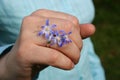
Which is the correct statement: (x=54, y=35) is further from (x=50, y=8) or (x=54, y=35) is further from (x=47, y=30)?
(x=50, y=8)

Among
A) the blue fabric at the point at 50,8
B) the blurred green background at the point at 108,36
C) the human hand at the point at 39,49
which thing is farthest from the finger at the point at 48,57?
the blurred green background at the point at 108,36

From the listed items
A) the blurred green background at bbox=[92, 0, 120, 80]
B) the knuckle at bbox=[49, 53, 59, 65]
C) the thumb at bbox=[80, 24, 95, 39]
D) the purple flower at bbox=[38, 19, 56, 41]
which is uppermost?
the purple flower at bbox=[38, 19, 56, 41]

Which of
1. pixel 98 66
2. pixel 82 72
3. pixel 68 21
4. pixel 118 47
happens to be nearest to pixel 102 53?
pixel 118 47

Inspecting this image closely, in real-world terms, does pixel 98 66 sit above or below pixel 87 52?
below

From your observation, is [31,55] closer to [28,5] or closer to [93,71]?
[28,5]

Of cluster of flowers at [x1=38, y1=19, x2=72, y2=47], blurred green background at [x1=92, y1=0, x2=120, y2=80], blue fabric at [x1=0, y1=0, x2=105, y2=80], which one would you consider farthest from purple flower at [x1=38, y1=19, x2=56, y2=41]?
blurred green background at [x1=92, y1=0, x2=120, y2=80]

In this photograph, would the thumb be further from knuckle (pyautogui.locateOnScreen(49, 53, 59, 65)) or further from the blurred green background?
the blurred green background

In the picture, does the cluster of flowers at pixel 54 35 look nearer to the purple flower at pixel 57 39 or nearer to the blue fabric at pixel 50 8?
the purple flower at pixel 57 39
